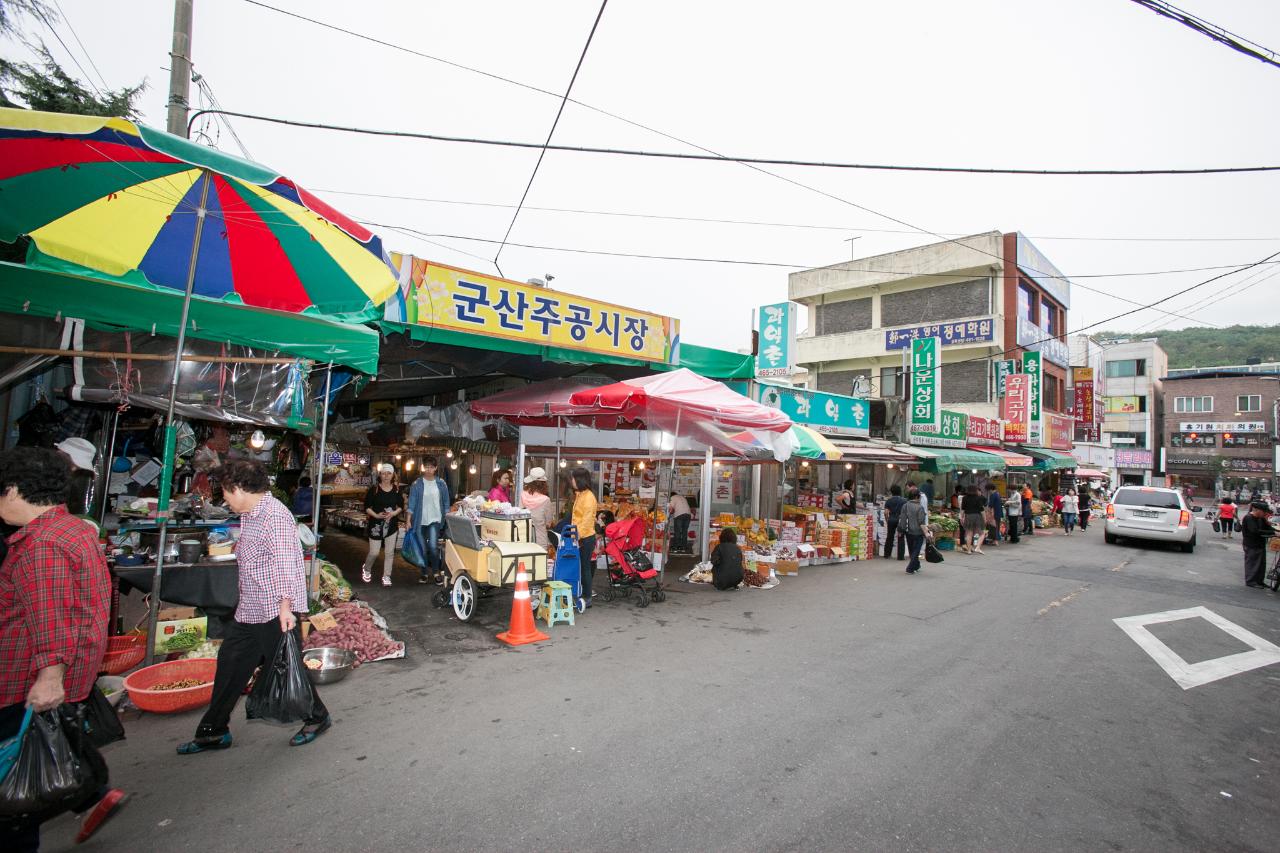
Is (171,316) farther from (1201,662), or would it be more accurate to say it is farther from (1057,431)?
(1057,431)

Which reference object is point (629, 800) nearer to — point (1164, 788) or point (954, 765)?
point (954, 765)

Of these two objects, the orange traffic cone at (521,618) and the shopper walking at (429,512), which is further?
the shopper walking at (429,512)

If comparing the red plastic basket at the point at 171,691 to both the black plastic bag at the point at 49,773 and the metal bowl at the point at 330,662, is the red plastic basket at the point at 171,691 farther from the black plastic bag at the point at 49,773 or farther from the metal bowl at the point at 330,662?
the black plastic bag at the point at 49,773

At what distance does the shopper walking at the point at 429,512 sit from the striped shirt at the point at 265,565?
4.73 m

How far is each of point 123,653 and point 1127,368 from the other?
62795mm

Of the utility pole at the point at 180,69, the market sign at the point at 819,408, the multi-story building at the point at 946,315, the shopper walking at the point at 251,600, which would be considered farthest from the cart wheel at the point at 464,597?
the multi-story building at the point at 946,315

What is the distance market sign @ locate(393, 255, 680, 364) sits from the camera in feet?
27.7

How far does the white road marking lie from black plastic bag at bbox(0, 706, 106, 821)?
837cm

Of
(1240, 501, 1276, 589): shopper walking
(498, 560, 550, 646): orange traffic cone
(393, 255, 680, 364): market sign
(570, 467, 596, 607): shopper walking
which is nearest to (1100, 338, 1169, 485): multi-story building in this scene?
(1240, 501, 1276, 589): shopper walking

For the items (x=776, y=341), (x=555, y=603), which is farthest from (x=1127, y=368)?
(x=555, y=603)

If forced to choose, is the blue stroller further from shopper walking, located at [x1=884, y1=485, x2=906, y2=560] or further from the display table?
shopper walking, located at [x1=884, y1=485, x2=906, y2=560]

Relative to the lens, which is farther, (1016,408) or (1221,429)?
(1221,429)

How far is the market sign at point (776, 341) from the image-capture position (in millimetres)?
14344

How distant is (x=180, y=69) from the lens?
6047 millimetres
